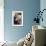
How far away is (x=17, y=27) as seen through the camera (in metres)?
5.47

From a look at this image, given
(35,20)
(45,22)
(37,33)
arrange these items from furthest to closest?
(35,20), (45,22), (37,33)

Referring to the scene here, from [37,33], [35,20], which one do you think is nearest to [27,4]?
[35,20]

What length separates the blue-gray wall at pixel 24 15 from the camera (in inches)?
213

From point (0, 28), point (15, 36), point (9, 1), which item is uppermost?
point (9, 1)

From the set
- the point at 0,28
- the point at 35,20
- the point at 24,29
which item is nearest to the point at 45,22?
the point at 35,20

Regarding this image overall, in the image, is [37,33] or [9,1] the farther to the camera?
[9,1]

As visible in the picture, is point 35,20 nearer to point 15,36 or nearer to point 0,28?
point 15,36

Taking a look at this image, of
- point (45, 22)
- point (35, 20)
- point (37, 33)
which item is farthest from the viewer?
point (35, 20)

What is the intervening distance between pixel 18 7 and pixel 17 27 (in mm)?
817

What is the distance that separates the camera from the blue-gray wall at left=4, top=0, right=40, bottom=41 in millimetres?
5410

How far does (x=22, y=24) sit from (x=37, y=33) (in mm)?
2852

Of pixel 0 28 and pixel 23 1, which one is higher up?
pixel 23 1

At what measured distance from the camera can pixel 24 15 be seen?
548cm

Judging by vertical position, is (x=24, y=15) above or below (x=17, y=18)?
above
